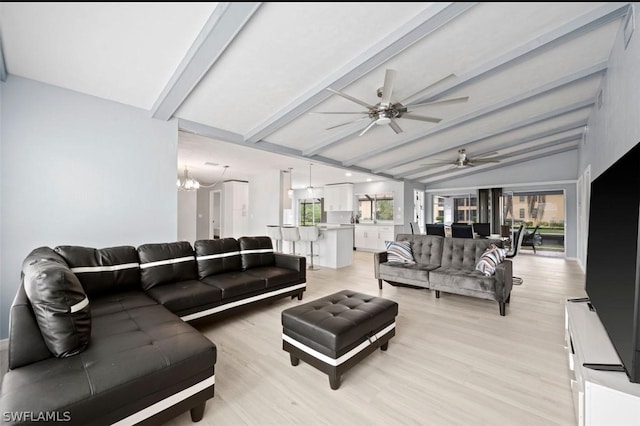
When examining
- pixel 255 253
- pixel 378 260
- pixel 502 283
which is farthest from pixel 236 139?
pixel 502 283

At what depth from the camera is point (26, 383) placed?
1.19 meters

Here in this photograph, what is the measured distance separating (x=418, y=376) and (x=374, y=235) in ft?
22.9

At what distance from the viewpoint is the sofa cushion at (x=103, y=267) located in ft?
7.93

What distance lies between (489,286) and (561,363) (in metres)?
1.11

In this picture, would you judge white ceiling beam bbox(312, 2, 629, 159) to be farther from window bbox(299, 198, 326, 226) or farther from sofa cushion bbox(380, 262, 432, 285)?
window bbox(299, 198, 326, 226)

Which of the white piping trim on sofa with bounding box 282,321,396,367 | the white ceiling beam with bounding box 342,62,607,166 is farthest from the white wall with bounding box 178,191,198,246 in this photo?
the white piping trim on sofa with bounding box 282,321,396,367

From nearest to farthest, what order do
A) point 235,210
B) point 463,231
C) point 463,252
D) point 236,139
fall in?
point 463,252
point 236,139
point 463,231
point 235,210

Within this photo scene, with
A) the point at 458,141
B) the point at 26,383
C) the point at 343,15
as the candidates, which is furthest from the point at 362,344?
the point at 458,141

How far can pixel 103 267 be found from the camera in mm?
2559

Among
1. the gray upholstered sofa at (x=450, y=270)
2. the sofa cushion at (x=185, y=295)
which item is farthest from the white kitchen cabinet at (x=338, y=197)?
the sofa cushion at (x=185, y=295)

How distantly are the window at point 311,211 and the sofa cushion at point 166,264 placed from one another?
7.70 m

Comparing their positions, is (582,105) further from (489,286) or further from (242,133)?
(242,133)

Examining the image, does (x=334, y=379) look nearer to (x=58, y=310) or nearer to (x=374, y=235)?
(x=58, y=310)

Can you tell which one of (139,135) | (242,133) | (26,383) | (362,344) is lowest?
(362,344)
